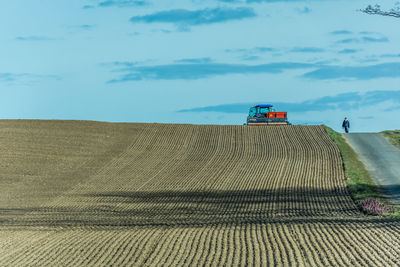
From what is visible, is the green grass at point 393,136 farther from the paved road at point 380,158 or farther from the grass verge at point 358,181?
the grass verge at point 358,181

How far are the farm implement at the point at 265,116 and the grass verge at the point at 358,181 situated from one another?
9.38 metres

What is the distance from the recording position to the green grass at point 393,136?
1719 inches

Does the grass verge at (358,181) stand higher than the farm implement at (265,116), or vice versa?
the grass verge at (358,181)

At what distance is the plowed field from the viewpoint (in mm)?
14930

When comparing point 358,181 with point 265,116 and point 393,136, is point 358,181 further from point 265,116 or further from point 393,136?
point 265,116

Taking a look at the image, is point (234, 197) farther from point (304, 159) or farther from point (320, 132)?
point (320, 132)

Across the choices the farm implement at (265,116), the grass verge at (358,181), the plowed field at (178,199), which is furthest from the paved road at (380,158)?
the farm implement at (265,116)

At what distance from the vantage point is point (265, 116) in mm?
50938

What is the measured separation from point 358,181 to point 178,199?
9019mm

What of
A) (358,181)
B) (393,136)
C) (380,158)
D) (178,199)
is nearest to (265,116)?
(393,136)

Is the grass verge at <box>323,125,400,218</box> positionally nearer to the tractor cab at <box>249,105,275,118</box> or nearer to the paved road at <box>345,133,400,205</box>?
the paved road at <box>345,133,400,205</box>

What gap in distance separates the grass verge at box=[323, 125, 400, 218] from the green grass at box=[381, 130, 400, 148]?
398 cm

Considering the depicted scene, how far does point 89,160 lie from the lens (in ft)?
124

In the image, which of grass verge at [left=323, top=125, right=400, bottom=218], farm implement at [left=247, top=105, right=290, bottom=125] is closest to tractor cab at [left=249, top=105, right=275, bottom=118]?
farm implement at [left=247, top=105, right=290, bottom=125]
